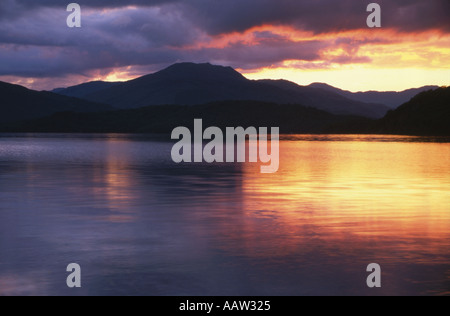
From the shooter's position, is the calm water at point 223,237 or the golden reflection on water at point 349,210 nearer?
the calm water at point 223,237

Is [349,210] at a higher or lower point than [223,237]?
higher

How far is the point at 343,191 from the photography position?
29.3 metres

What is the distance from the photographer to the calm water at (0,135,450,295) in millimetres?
11891

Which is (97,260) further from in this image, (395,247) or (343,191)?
(343,191)

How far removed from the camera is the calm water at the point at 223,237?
468 inches

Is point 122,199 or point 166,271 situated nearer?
point 166,271

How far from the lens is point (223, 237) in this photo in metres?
16.5

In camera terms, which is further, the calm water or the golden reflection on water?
the golden reflection on water

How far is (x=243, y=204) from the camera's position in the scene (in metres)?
24.1

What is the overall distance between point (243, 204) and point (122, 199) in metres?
5.00

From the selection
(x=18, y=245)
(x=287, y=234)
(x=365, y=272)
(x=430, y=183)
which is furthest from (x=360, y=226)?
(x=430, y=183)

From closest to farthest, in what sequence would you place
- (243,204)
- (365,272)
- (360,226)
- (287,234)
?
1. (365,272)
2. (287,234)
3. (360,226)
4. (243,204)

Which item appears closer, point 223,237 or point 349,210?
point 223,237

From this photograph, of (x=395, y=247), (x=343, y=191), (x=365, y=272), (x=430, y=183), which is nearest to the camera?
(x=365, y=272)
